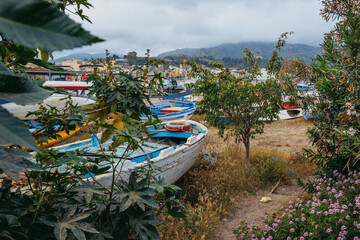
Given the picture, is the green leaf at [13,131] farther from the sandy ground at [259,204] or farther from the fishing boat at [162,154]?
the sandy ground at [259,204]

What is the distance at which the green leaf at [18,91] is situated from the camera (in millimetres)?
409

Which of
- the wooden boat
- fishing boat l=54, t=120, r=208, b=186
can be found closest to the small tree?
fishing boat l=54, t=120, r=208, b=186

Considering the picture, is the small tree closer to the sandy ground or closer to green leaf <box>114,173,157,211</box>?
the sandy ground

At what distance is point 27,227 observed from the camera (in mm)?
1468

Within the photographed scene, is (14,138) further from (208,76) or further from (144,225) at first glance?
(208,76)

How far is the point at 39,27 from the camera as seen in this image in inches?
12.9

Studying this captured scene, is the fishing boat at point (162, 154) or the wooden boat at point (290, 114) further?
the wooden boat at point (290, 114)

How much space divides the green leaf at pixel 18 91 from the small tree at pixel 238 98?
5.03 m

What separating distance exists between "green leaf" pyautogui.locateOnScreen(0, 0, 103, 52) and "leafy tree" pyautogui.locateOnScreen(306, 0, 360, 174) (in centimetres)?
333

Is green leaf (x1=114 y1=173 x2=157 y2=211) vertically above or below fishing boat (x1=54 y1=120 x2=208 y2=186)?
above

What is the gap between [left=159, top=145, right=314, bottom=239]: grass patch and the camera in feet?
12.0

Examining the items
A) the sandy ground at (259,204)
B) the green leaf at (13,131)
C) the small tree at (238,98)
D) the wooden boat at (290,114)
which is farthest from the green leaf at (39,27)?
the wooden boat at (290,114)

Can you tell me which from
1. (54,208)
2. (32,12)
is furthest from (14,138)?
(54,208)

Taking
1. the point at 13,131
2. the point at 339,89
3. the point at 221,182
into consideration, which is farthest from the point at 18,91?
the point at 221,182
